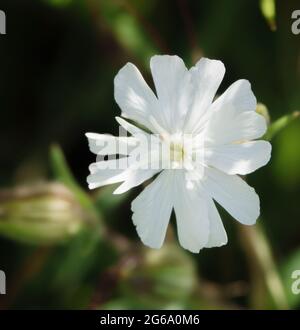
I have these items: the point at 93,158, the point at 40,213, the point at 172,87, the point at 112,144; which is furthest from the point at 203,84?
the point at 93,158

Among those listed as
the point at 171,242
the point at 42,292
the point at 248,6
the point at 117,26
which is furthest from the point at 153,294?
the point at 248,6

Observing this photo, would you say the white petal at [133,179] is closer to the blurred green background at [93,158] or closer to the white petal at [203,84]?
the white petal at [203,84]

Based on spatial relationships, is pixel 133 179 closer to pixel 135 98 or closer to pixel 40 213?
pixel 135 98

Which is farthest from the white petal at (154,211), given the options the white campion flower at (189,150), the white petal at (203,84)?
the white petal at (203,84)

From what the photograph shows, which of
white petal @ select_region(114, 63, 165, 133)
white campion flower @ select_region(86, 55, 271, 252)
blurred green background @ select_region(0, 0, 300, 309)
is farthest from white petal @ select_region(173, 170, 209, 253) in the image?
blurred green background @ select_region(0, 0, 300, 309)

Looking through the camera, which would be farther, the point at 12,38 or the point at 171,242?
the point at 12,38
